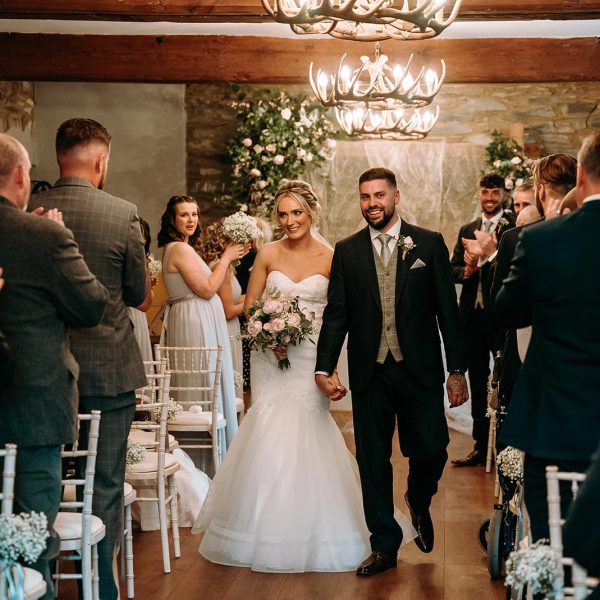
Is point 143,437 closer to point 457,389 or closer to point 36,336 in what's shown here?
point 457,389

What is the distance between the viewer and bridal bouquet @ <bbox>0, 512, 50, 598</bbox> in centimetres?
260

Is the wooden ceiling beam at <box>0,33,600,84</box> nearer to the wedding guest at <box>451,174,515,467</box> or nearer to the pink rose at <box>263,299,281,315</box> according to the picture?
the wedding guest at <box>451,174,515,467</box>

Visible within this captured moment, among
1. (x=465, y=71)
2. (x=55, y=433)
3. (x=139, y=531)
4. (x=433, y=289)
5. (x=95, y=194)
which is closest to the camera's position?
(x=55, y=433)

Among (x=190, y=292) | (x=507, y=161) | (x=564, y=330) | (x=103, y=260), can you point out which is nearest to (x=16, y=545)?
(x=103, y=260)

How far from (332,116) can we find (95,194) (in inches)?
288

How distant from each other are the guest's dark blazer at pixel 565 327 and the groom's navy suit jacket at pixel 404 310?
1.71 metres

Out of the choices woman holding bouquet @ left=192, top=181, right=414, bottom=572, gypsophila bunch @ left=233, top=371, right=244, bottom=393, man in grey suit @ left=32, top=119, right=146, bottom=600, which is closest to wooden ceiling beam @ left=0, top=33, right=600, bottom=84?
gypsophila bunch @ left=233, top=371, right=244, bottom=393

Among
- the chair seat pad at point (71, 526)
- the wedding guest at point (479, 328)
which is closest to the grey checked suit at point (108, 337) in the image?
the chair seat pad at point (71, 526)

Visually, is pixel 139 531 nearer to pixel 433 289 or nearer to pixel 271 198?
pixel 433 289

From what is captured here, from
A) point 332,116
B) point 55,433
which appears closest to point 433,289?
point 55,433

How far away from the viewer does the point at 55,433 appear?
126 inches

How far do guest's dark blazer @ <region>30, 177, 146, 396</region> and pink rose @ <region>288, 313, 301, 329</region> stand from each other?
140 centimetres

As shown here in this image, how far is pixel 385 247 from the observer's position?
4.81 metres

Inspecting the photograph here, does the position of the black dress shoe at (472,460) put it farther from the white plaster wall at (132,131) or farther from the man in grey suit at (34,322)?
the white plaster wall at (132,131)
